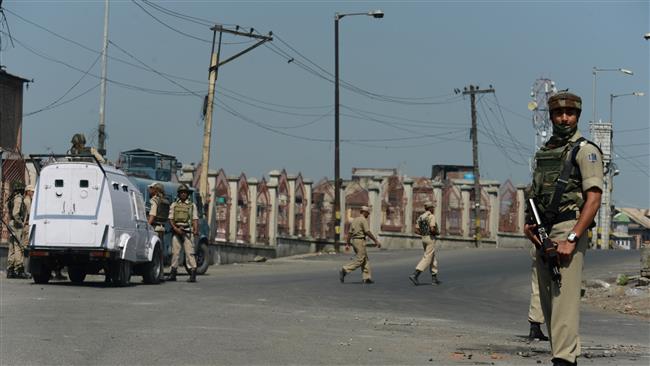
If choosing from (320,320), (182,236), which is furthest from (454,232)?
(320,320)

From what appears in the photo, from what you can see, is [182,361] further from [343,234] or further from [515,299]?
[343,234]

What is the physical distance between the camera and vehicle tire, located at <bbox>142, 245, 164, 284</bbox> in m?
23.7

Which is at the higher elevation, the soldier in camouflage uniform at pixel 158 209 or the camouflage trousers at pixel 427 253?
the soldier in camouflage uniform at pixel 158 209

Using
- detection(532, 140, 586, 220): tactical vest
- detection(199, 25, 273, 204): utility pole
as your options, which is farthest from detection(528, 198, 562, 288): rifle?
detection(199, 25, 273, 204): utility pole

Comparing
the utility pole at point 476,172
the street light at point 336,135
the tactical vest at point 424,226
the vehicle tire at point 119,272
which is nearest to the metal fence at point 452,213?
the utility pole at point 476,172

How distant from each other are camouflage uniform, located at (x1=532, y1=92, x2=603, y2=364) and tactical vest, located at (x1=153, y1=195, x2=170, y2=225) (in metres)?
17.9

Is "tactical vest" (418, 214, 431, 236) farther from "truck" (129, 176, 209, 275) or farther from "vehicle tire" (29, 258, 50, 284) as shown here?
"vehicle tire" (29, 258, 50, 284)

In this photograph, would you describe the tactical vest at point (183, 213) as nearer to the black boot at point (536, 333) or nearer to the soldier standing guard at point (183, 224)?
the soldier standing guard at point (183, 224)

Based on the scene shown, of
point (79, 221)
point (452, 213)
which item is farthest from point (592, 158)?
point (452, 213)

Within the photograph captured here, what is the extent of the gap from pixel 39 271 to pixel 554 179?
1531 cm

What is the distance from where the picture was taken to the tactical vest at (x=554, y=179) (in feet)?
27.6

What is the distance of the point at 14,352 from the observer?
35.3 ft

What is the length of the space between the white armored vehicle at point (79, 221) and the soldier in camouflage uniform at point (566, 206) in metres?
14.1

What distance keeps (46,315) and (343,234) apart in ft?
143
